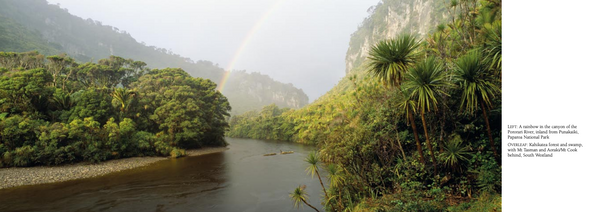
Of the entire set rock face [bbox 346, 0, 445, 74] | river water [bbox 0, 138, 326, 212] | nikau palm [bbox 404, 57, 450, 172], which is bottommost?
river water [bbox 0, 138, 326, 212]

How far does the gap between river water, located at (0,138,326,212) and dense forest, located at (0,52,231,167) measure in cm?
575

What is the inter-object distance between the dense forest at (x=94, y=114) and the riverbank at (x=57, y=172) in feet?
3.14

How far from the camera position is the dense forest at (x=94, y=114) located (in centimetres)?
2005

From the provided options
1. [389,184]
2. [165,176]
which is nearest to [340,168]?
[389,184]

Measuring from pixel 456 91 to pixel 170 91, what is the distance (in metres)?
34.0

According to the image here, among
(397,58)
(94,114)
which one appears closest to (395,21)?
(94,114)

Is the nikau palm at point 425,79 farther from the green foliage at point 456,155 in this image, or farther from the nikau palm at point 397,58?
the green foliage at point 456,155

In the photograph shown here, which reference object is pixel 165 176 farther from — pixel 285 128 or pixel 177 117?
pixel 285 128

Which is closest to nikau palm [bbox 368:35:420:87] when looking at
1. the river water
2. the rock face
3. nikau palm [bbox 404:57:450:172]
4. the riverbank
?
nikau palm [bbox 404:57:450:172]

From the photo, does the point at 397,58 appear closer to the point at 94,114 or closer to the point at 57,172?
the point at 57,172

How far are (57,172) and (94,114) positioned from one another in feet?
27.7

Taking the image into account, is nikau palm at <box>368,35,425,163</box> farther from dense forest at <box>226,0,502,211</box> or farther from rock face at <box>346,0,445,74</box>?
rock face at <box>346,0,445,74</box>

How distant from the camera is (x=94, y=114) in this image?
2525 cm

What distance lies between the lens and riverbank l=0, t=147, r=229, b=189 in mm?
16181
